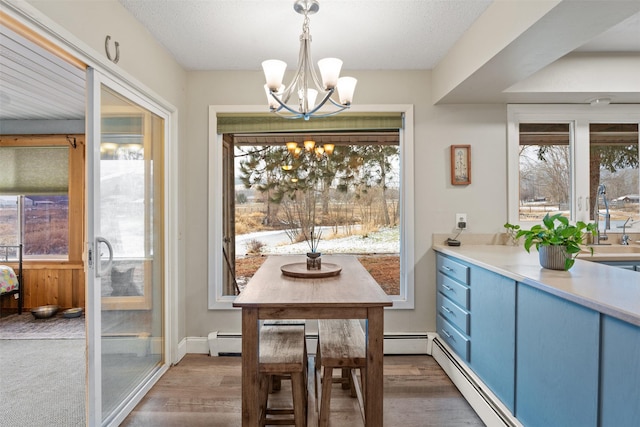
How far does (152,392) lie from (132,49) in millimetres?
2256

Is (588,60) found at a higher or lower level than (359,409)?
higher

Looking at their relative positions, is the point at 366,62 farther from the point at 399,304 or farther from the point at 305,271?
the point at 399,304

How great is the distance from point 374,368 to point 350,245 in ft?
5.75

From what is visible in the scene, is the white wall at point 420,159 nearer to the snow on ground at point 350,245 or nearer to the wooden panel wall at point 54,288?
the snow on ground at point 350,245

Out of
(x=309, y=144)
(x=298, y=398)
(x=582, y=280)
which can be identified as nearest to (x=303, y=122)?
(x=309, y=144)

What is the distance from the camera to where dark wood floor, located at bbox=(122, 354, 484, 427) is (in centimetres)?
222

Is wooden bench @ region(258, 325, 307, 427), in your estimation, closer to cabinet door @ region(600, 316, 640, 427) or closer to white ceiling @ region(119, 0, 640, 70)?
cabinet door @ region(600, 316, 640, 427)

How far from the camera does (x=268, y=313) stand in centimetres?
173

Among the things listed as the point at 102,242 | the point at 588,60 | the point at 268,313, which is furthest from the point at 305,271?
the point at 588,60

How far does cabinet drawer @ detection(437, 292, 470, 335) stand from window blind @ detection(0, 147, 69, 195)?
4.77 meters

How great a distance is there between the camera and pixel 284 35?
2559mm

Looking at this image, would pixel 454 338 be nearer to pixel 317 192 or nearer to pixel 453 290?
pixel 453 290

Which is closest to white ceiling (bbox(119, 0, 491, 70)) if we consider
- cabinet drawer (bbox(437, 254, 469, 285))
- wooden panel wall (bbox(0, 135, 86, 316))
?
cabinet drawer (bbox(437, 254, 469, 285))

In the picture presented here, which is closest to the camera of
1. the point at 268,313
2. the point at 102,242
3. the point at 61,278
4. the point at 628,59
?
the point at 268,313
